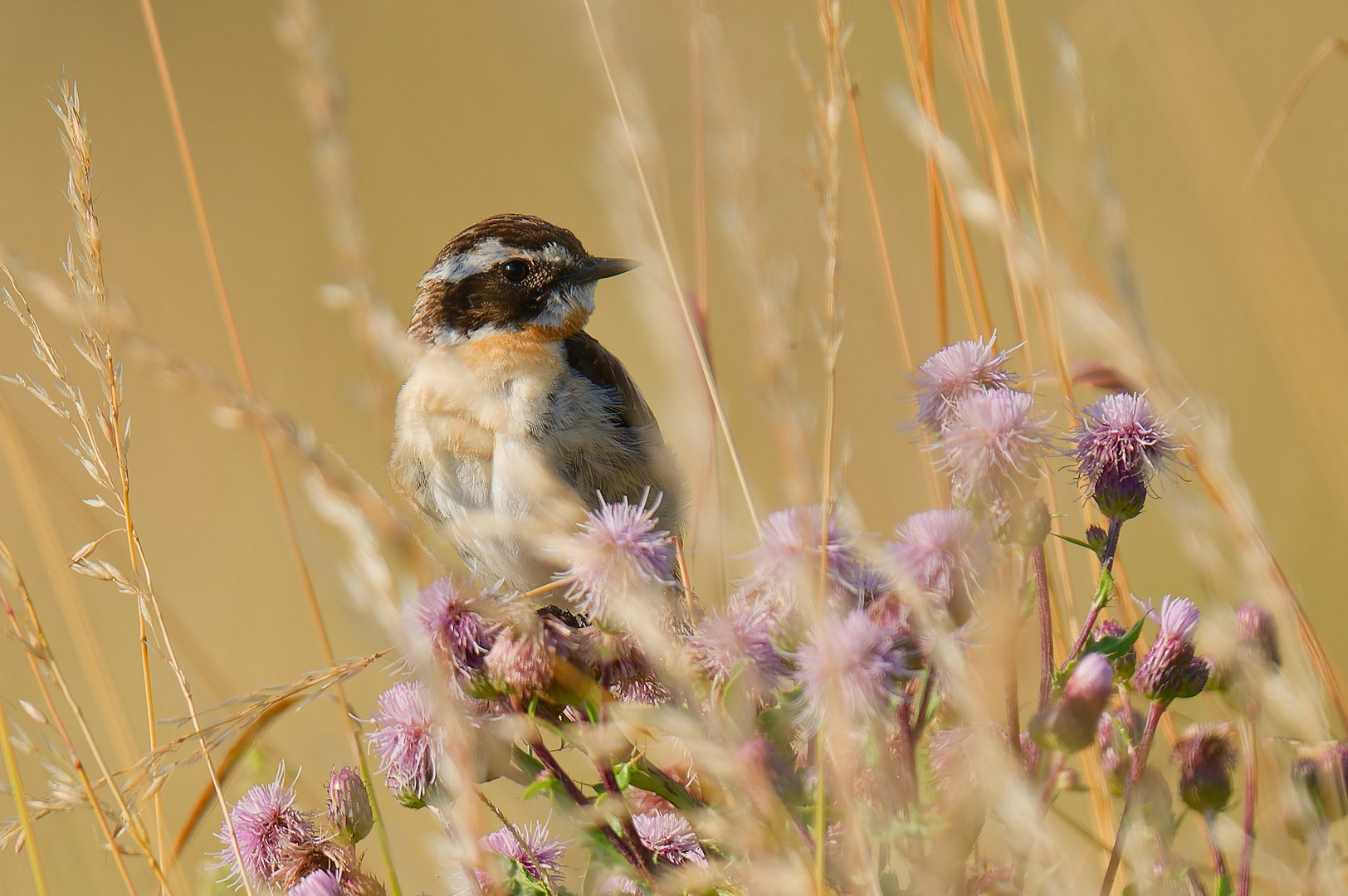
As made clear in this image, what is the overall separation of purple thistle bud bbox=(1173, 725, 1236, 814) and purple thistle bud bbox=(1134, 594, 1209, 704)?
148mm

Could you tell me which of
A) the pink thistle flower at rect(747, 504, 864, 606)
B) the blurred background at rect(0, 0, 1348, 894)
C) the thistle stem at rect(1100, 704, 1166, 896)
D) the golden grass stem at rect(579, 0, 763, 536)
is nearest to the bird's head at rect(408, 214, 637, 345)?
the blurred background at rect(0, 0, 1348, 894)

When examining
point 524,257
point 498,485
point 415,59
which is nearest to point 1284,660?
point 498,485

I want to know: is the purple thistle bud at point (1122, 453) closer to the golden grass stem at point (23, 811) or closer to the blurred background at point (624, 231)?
the blurred background at point (624, 231)

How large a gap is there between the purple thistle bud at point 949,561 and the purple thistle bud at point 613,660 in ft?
1.13

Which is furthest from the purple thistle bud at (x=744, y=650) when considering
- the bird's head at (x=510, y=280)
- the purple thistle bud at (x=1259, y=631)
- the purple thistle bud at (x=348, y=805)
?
the bird's head at (x=510, y=280)

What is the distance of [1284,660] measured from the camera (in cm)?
159

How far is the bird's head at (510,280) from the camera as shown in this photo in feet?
9.97

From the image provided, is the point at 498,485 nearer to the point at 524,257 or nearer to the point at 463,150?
the point at 524,257

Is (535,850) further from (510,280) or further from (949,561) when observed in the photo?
(510,280)

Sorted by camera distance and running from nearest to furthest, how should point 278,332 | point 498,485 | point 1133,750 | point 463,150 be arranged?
1. point 1133,750
2. point 498,485
3. point 278,332
4. point 463,150

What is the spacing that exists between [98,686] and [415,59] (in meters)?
6.82

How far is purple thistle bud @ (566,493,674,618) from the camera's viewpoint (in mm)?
1474

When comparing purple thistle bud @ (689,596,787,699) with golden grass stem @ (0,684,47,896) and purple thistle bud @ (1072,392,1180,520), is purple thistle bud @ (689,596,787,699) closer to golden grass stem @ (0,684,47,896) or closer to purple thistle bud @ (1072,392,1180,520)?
purple thistle bud @ (1072,392,1180,520)

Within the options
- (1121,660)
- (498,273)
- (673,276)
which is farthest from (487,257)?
(1121,660)
